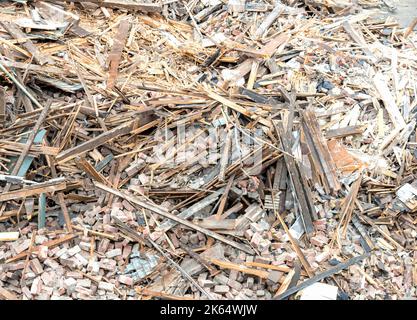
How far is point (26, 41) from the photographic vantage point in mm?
5453

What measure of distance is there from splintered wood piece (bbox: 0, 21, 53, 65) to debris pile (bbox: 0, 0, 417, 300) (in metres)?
0.02

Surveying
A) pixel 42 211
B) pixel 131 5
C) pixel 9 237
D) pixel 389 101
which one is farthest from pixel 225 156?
pixel 131 5

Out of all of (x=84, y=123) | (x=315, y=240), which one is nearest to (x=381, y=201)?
(x=315, y=240)

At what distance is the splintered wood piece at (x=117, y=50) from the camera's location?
5277 mm

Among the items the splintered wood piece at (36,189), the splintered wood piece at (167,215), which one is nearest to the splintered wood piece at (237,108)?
the splintered wood piece at (167,215)

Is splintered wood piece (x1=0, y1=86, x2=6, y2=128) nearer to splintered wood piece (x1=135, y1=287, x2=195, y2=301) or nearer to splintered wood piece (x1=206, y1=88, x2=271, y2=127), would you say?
splintered wood piece (x1=206, y1=88, x2=271, y2=127)

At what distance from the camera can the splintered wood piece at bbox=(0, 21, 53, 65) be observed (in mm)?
5258

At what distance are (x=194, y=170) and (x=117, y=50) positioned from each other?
1.89 metres

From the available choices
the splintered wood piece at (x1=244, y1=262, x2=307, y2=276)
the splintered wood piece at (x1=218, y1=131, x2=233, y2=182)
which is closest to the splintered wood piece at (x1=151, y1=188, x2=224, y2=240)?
the splintered wood piece at (x1=218, y1=131, x2=233, y2=182)

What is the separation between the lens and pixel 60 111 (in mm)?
4801
